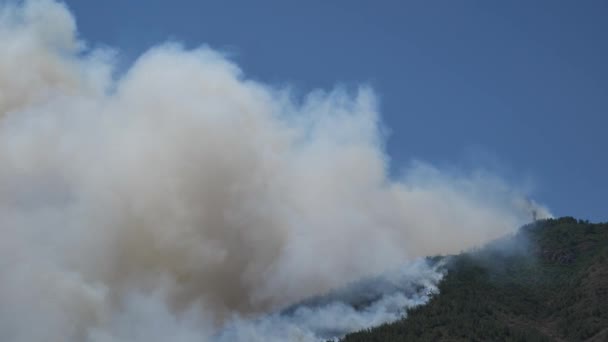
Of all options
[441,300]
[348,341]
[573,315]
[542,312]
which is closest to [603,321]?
[573,315]

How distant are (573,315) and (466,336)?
29655 millimetres

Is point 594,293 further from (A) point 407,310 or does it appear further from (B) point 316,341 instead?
(B) point 316,341

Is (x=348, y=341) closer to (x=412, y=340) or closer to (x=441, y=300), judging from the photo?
(x=412, y=340)

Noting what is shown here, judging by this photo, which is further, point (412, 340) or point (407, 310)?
point (407, 310)

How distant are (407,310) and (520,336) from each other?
31733 mm

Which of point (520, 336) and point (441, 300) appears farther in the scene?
point (441, 300)

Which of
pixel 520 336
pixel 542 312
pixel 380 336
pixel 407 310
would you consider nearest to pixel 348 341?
pixel 380 336

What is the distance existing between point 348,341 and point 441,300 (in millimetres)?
30853

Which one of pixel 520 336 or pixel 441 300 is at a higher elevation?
pixel 441 300

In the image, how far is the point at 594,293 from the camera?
193 metres

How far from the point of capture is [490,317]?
7461 inches

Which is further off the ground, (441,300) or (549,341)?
(441,300)

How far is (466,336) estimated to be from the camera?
581 ft

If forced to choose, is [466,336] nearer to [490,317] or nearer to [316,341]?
[490,317]
